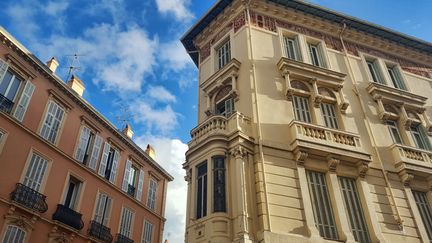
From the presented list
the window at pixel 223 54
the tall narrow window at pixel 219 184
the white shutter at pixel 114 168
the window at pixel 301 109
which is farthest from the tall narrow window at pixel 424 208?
the white shutter at pixel 114 168

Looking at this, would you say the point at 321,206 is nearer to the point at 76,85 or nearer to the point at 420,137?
the point at 420,137

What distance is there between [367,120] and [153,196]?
17.9m

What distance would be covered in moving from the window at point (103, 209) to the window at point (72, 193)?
1562 millimetres

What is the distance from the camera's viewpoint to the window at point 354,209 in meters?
11.4

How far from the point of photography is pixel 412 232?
39.6 feet

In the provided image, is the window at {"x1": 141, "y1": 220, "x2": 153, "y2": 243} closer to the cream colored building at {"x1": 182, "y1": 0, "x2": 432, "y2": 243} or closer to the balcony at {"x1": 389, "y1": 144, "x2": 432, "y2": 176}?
the cream colored building at {"x1": 182, "y1": 0, "x2": 432, "y2": 243}

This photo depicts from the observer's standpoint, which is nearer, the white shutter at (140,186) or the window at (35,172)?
the window at (35,172)

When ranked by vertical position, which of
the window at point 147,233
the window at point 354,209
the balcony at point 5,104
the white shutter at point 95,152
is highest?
the white shutter at point 95,152

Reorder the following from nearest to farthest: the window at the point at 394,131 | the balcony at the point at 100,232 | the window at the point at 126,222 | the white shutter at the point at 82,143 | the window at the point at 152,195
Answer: the window at the point at 394,131 < the balcony at the point at 100,232 < the white shutter at the point at 82,143 < the window at the point at 126,222 < the window at the point at 152,195

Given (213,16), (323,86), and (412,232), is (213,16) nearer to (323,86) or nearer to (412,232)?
(323,86)

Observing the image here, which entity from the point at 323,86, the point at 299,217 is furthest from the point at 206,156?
the point at 323,86

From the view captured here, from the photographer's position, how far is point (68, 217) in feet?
59.2

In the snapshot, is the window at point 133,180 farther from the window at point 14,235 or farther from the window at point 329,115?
the window at point 329,115

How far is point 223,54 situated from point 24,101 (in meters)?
10.5
